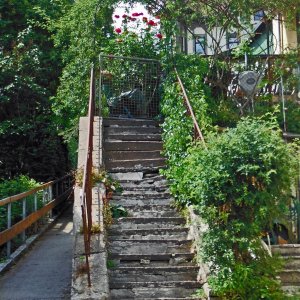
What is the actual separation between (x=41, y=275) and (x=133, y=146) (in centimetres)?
377

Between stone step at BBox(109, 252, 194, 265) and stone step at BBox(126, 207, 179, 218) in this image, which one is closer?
stone step at BBox(109, 252, 194, 265)

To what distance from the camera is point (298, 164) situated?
634cm

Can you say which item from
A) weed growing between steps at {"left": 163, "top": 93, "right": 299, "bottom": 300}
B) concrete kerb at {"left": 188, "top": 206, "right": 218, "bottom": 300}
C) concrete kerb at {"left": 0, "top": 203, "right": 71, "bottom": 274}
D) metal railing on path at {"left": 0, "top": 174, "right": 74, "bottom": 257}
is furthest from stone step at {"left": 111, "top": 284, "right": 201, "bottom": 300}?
metal railing on path at {"left": 0, "top": 174, "right": 74, "bottom": 257}

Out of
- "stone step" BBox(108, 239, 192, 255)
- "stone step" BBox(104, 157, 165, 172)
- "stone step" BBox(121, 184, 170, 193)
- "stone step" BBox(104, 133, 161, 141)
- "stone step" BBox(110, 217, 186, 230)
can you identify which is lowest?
"stone step" BBox(108, 239, 192, 255)

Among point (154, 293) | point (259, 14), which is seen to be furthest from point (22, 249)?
point (259, 14)

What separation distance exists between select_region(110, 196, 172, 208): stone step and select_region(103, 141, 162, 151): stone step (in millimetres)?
2118

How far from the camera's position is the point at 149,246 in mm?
7883

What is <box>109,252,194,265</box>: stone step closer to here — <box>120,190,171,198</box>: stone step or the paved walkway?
the paved walkway

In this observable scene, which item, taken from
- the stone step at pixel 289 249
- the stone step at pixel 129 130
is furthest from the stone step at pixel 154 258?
the stone step at pixel 129 130

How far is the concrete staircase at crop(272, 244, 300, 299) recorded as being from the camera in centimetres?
727

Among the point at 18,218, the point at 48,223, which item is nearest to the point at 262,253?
the point at 18,218

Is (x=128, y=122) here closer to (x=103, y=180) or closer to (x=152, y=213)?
(x=103, y=180)

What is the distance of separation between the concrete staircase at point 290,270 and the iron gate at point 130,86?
5.73 m

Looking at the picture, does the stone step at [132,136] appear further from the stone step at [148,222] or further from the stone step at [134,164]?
the stone step at [148,222]
